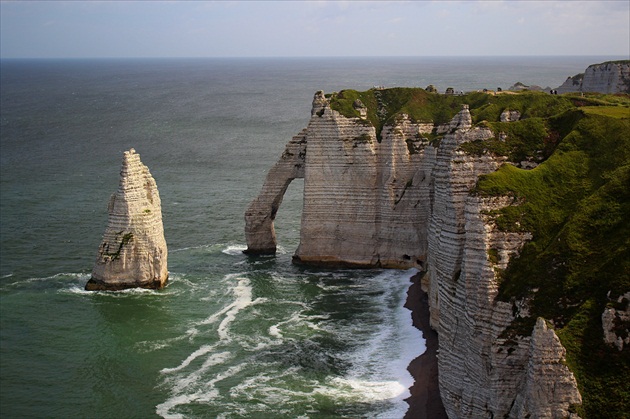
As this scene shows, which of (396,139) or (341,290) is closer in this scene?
(341,290)

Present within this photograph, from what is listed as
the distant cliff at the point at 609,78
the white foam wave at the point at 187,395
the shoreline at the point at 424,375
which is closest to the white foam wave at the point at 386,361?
the shoreline at the point at 424,375

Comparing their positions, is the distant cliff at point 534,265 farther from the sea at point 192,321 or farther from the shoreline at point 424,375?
the sea at point 192,321

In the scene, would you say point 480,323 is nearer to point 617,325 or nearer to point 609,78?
point 617,325

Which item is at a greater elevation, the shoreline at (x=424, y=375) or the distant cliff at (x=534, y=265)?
the distant cliff at (x=534, y=265)

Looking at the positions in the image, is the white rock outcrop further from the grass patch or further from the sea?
the sea

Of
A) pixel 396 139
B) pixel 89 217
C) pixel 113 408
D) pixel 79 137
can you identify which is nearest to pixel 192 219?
pixel 89 217

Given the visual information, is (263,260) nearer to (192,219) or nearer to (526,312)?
(192,219)

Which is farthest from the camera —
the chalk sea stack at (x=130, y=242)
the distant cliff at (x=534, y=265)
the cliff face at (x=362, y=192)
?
the cliff face at (x=362, y=192)
